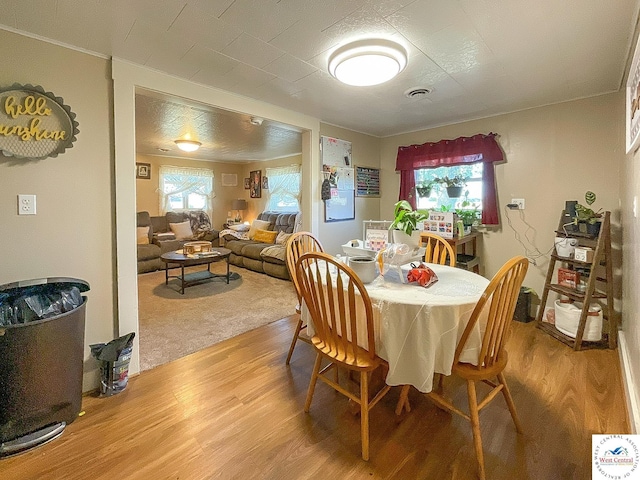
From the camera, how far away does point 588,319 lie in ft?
8.02

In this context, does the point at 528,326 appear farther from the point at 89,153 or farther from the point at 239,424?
the point at 89,153

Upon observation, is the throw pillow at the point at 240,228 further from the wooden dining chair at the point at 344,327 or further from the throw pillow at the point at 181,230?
the wooden dining chair at the point at 344,327

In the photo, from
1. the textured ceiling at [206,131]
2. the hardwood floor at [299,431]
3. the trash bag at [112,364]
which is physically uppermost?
the textured ceiling at [206,131]

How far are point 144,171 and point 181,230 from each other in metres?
1.46

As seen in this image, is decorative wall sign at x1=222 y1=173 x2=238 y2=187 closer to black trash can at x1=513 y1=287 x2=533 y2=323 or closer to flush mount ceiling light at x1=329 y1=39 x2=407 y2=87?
flush mount ceiling light at x1=329 y1=39 x2=407 y2=87

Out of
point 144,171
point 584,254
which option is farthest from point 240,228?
point 584,254

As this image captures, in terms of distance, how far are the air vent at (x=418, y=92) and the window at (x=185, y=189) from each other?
5.58 meters

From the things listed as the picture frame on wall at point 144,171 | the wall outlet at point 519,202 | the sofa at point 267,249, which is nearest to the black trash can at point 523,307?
the wall outlet at point 519,202

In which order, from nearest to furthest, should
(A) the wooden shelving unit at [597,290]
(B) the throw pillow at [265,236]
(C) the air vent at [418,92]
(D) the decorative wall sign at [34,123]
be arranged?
(D) the decorative wall sign at [34,123]
(A) the wooden shelving unit at [597,290]
(C) the air vent at [418,92]
(B) the throw pillow at [265,236]

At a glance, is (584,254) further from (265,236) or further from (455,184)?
(265,236)

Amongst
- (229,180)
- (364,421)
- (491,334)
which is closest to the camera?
(491,334)

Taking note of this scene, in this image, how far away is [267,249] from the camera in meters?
4.92

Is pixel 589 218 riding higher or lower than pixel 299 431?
higher

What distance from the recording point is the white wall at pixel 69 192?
1.66m
